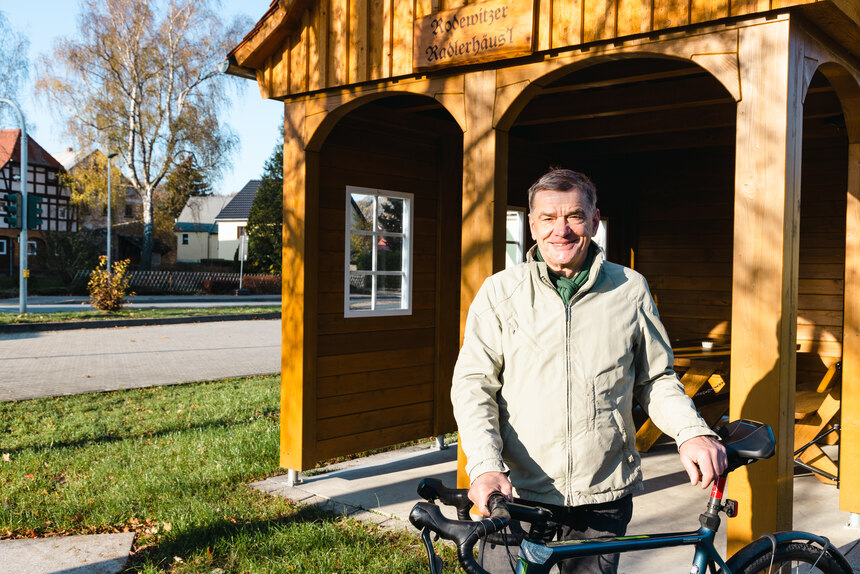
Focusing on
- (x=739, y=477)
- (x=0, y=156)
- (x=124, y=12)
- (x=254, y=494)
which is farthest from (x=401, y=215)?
(x=0, y=156)

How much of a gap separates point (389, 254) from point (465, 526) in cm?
528

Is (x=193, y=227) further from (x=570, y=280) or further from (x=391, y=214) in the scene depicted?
(x=570, y=280)

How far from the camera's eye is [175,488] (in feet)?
18.6

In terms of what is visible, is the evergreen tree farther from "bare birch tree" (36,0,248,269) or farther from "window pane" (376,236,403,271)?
"window pane" (376,236,403,271)

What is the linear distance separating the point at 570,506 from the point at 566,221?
0.89m

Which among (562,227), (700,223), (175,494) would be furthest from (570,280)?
(700,223)

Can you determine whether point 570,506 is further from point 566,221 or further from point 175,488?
point 175,488

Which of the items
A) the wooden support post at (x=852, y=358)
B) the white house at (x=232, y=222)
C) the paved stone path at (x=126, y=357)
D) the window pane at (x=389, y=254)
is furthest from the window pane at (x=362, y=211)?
the white house at (x=232, y=222)

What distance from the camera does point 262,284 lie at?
128 feet

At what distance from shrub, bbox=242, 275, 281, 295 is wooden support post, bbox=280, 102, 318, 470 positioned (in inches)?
1296

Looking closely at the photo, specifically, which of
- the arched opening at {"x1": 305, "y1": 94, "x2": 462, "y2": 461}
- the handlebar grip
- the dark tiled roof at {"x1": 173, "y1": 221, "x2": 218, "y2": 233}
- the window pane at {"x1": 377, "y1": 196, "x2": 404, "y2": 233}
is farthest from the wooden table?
the dark tiled roof at {"x1": 173, "y1": 221, "x2": 218, "y2": 233}

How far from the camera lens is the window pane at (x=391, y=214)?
22.5 ft

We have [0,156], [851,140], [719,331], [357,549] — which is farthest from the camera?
→ [0,156]

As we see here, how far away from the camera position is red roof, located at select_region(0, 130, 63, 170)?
47594 millimetres
